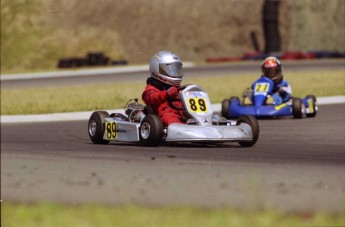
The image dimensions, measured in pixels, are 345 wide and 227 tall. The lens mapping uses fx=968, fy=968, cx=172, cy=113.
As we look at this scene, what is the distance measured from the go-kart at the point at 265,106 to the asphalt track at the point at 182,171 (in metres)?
2.10

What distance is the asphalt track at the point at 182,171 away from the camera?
22.8 ft

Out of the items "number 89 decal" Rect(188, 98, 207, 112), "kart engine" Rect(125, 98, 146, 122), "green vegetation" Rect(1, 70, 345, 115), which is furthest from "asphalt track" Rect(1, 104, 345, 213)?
"green vegetation" Rect(1, 70, 345, 115)

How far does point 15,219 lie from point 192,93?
646 centimetres

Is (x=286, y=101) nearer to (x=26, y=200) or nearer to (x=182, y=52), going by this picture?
(x=26, y=200)

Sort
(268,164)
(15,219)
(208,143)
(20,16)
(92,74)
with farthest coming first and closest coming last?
(20,16)
(92,74)
(208,143)
(268,164)
(15,219)

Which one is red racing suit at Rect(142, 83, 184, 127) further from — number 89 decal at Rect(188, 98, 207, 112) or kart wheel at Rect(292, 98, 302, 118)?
kart wheel at Rect(292, 98, 302, 118)

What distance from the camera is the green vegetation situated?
20.0 m

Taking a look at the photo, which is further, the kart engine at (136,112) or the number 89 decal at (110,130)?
the number 89 decal at (110,130)

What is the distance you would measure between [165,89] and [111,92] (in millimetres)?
12753

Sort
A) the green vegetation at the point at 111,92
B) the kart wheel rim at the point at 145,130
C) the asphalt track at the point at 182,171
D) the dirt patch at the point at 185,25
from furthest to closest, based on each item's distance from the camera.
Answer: the dirt patch at the point at 185,25, the green vegetation at the point at 111,92, the kart wheel rim at the point at 145,130, the asphalt track at the point at 182,171

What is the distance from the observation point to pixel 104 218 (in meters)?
5.62

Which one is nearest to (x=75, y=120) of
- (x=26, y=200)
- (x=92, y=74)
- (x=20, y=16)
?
(x=26, y=200)

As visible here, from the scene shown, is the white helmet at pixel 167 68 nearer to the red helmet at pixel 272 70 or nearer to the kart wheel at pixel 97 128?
the kart wheel at pixel 97 128

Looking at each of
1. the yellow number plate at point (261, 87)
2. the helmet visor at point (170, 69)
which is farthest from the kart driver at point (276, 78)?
the helmet visor at point (170, 69)
